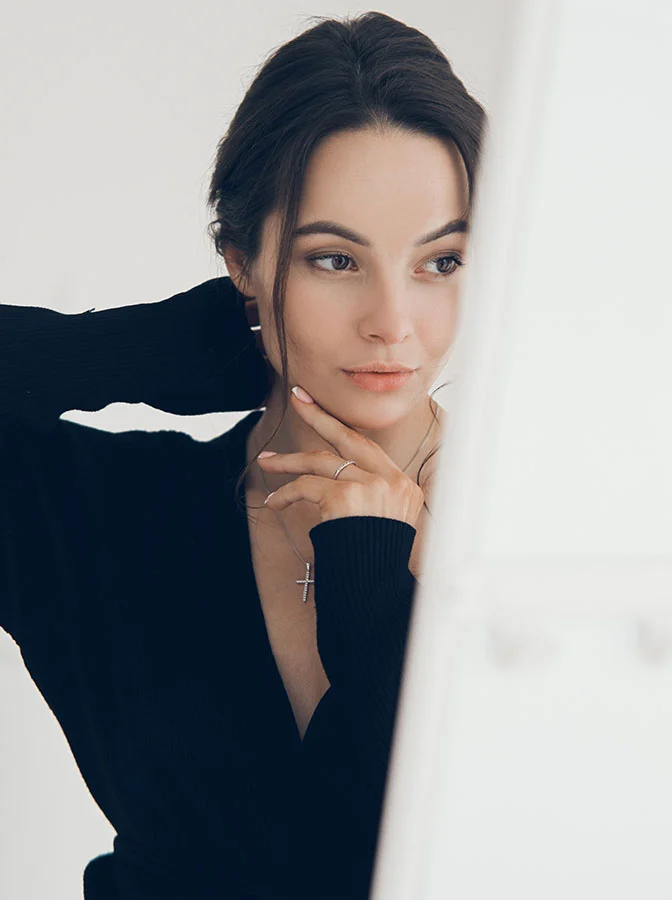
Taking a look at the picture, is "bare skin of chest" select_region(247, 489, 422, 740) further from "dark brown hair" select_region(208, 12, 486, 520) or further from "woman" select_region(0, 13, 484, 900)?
"dark brown hair" select_region(208, 12, 486, 520)

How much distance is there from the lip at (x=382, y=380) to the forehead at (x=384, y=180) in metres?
0.12

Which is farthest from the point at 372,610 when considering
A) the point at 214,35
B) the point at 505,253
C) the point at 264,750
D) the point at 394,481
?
the point at 214,35

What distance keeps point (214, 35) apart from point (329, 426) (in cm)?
73

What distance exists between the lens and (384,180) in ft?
2.46

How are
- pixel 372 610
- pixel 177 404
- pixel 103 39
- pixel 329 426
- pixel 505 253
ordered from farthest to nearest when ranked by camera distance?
pixel 103 39 < pixel 177 404 < pixel 329 426 < pixel 372 610 < pixel 505 253

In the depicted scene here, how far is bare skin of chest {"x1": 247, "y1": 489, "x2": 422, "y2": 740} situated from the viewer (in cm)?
87

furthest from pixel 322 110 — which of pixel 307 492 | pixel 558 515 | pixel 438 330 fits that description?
pixel 558 515

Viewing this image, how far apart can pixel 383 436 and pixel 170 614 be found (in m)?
0.26

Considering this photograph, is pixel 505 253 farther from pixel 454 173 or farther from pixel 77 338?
pixel 77 338

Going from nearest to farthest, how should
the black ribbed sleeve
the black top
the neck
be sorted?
the black ribbed sleeve, the black top, the neck

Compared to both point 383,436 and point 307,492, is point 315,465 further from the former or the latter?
point 383,436

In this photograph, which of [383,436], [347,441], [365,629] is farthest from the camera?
[383,436]

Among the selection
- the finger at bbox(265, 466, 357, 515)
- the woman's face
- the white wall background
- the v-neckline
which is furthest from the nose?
the white wall background

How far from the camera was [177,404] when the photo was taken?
91cm
